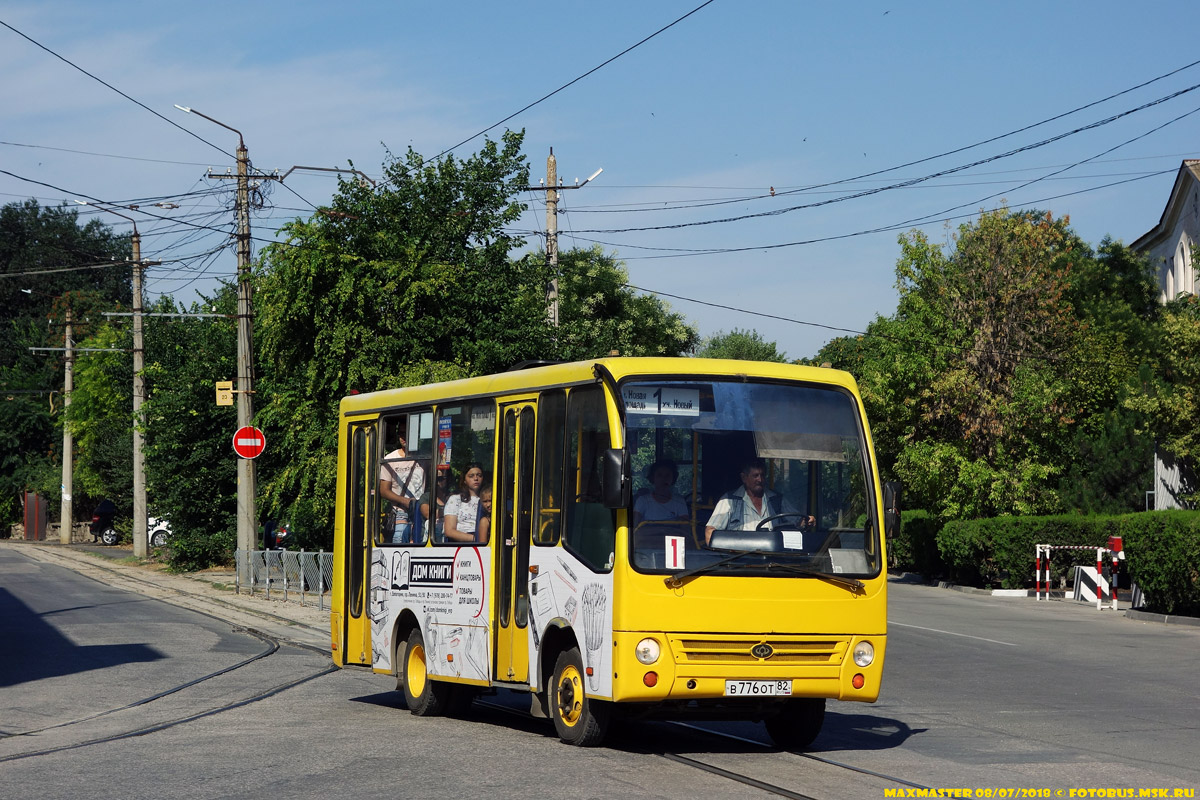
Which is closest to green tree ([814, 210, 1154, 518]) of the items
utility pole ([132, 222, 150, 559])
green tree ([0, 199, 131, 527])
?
utility pole ([132, 222, 150, 559])

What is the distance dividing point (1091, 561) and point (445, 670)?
80.0 ft

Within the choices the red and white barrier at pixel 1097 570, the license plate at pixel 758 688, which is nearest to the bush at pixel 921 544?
the red and white barrier at pixel 1097 570

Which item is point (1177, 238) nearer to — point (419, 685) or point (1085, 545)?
point (1085, 545)

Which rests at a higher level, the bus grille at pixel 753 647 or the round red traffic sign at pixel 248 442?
the round red traffic sign at pixel 248 442

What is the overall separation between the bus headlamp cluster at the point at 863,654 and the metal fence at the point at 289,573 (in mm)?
17710

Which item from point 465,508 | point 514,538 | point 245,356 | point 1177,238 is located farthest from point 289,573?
point 1177,238

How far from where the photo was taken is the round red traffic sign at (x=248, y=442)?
29391 millimetres

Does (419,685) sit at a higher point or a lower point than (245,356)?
lower

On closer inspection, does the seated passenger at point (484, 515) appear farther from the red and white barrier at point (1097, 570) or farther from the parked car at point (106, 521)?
the parked car at point (106, 521)

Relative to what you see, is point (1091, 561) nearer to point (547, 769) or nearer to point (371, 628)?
point (371, 628)

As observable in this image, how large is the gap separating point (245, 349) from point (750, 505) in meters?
21.6

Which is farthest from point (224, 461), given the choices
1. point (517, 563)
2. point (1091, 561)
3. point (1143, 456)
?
point (517, 563)

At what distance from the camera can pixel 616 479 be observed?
9781mm

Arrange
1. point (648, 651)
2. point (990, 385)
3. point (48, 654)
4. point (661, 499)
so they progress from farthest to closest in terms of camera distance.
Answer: point (990, 385), point (48, 654), point (661, 499), point (648, 651)
